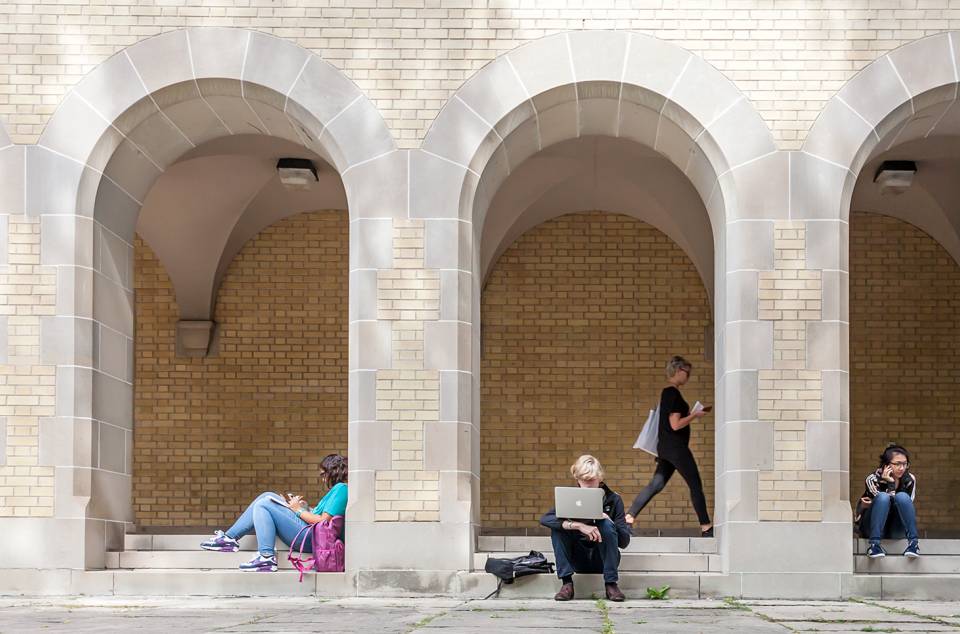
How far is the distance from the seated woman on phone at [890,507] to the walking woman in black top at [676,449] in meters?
1.30

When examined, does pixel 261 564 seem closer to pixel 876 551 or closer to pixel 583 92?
pixel 583 92

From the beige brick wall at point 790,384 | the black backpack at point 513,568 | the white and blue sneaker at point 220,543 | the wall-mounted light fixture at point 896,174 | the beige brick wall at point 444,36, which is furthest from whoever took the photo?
the wall-mounted light fixture at point 896,174

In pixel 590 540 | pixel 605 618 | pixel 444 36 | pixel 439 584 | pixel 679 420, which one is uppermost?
pixel 444 36

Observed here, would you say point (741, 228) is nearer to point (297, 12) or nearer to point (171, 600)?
point (297, 12)

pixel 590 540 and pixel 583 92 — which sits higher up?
pixel 583 92

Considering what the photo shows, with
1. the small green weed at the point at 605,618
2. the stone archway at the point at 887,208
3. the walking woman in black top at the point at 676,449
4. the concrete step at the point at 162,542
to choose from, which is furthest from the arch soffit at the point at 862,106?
the concrete step at the point at 162,542

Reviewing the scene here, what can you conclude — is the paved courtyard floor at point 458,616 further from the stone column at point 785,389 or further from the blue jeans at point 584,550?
the stone column at point 785,389

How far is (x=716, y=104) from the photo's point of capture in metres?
11.0

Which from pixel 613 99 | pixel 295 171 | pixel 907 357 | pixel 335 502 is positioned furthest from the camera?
pixel 907 357

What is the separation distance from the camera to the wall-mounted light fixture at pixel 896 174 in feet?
48.1

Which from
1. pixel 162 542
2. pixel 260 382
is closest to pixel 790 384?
pixel 162 542

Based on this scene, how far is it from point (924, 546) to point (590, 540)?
288 centimetres

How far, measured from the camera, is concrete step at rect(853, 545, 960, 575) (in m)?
10.6

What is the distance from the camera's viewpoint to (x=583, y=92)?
1121cm
